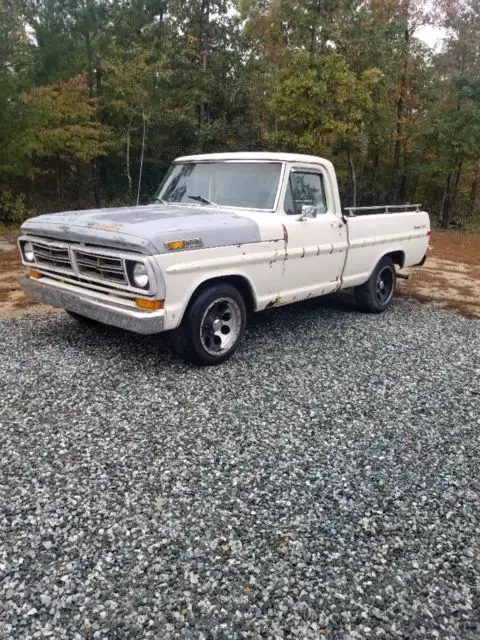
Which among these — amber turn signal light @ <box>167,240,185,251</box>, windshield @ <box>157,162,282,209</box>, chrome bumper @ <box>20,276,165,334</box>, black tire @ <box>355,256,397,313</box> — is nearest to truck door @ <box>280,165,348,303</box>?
windshield @ <box>157,162,282,209</box>

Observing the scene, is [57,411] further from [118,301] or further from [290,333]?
[290,333]

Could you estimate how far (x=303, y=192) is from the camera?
566cm

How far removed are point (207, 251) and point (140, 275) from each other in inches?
25.6

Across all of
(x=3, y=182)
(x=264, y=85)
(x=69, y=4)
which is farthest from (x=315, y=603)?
(x=264, y=85)

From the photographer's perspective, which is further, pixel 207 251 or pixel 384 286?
pixel 384 286

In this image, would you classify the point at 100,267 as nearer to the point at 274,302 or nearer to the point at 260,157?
the point at 274,302

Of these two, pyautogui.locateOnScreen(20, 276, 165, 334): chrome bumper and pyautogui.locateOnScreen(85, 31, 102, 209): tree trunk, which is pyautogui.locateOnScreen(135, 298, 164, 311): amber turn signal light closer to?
pyautogui.locateOnScreen(20, 276, 165, 334): chrome bumper

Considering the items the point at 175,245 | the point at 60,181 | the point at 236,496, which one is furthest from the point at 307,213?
the point at 60,181

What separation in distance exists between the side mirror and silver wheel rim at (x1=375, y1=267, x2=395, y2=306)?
2.12 meters

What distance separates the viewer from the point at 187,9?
1917 cm

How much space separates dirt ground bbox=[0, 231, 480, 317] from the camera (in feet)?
23.2

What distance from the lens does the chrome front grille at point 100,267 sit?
14.3 feet

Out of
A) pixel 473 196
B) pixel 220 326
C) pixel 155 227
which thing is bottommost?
pixel 473 196

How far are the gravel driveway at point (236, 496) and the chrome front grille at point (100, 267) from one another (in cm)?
85
